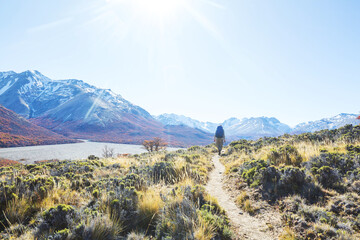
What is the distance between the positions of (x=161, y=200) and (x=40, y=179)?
147 inches

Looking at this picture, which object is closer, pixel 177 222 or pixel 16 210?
pixel 177 222

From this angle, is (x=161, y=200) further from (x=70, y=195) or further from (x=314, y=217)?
(x=314, y=217)

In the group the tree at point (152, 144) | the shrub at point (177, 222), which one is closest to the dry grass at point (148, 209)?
the shrub at point (177, 222)

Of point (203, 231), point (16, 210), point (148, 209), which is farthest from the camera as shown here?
point (148, 209)

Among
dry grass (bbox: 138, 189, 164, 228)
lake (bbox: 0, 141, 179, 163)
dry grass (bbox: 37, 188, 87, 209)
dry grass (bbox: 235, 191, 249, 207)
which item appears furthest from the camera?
lake (bbox: 0, 141, 179, 163)

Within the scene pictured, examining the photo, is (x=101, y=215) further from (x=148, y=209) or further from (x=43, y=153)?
(x=43, y=153)

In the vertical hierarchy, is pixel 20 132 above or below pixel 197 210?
below

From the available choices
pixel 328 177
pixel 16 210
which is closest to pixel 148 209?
pixel 16 210

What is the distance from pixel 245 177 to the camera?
7059mm

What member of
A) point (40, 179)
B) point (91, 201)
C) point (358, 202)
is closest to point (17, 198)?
point (40, 179)

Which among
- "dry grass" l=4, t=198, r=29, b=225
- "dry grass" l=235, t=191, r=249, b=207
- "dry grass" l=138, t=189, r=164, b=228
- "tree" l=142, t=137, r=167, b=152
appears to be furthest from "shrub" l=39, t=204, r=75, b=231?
"tree" l=142, t=137, r=167, b=152

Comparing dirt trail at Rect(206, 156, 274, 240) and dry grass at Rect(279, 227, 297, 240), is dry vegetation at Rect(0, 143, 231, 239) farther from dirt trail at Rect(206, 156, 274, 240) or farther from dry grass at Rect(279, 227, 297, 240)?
dry grass at Rect(279, 227, 297, 240)

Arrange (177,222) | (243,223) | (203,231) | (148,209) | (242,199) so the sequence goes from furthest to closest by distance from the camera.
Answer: (242,199)
(243,223)
(148,209)
(177,222)
(203,231)

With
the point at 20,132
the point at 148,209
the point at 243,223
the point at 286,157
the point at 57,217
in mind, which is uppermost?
the point at 286,157
